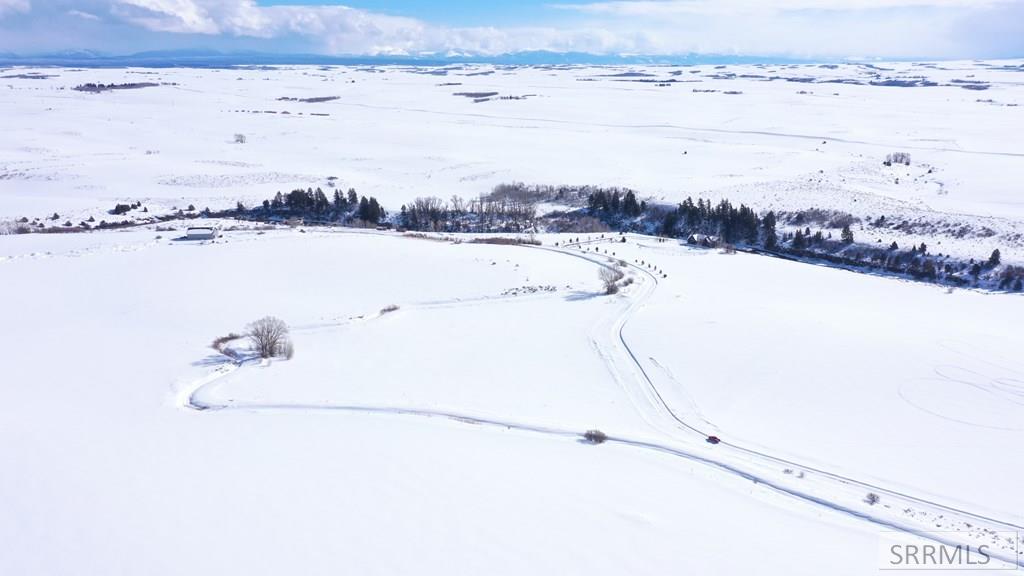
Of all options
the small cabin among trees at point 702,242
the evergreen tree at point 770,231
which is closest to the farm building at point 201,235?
the small cabin among trees at point 702,242

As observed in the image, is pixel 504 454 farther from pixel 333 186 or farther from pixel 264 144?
pixel 264 144

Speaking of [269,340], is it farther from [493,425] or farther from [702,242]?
[702,242]

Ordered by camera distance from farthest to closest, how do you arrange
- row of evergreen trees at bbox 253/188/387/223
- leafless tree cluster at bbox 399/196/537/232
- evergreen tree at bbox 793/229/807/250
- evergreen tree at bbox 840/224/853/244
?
row of evergreen trees at bbox 253/188/387/223
leafless tree cluster at bbox 399/196/537/232
evergreen tree at bbox 793/229/807/250
evergreen tree at bbox 840/224/853/244

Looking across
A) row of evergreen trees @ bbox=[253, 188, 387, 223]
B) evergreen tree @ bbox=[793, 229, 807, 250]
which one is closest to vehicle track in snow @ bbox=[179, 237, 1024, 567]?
evergreen tree @ bbox=[793, 229, 807, 250]

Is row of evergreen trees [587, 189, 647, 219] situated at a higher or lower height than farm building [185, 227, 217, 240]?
higher

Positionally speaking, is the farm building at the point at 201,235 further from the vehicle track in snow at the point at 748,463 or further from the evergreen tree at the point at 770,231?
the evergreen tree at the point at 770,231

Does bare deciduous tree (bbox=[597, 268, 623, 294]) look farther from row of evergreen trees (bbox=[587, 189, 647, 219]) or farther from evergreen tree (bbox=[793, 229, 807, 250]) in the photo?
row of evergreen trees (bbox=[587, 189, 647, 219])

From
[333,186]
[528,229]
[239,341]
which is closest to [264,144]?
[333,186]

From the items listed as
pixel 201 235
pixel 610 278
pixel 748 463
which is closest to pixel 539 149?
pixel 201 235
